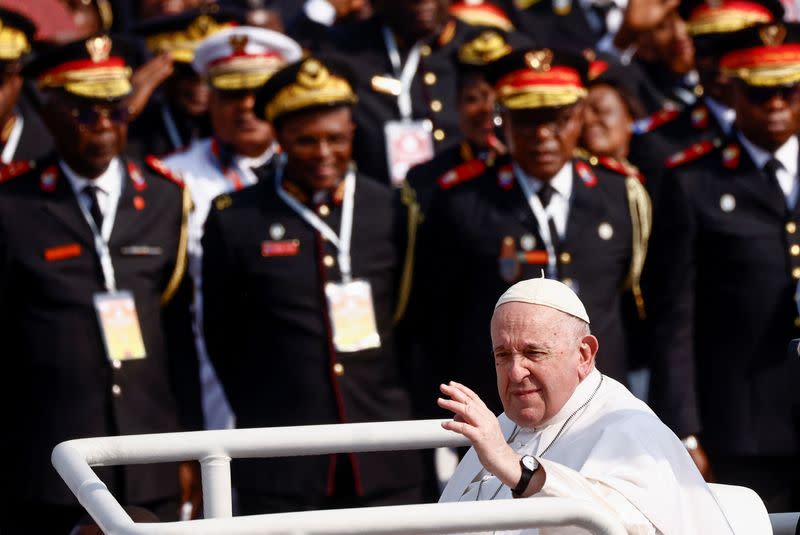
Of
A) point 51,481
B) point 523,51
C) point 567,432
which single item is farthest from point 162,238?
point 567,432

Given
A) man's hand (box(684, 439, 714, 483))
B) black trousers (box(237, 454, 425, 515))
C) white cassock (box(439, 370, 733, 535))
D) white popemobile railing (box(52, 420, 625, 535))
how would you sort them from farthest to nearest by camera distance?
black trousers (box(237, 454, 425, 515))
man's hand (box(684, 439, 714, 483))
white cassock (box(439, 370, 733, 535))
white popemobile railing (box(52, 420, 625, 535))

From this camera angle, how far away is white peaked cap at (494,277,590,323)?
17.5 ft

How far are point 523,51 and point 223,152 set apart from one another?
5.44ft

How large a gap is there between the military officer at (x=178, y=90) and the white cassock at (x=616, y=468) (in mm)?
4482

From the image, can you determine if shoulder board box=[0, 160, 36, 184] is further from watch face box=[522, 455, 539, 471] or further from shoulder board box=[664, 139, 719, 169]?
watch face box=[522, 455, 539, 471]

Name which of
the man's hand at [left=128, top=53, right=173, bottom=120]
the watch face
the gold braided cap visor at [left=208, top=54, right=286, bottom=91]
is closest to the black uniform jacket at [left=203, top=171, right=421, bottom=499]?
the gold braided cap visor at [left=208, top=54, right=286, bottom=91]

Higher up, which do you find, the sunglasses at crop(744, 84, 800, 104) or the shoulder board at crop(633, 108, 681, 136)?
the sunglasses at crop(744, 84, 800, 104)

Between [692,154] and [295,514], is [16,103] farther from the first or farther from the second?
[295,514]

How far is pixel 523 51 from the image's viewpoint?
820 cm

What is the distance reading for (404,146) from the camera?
9.25 meters

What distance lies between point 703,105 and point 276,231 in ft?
7.69

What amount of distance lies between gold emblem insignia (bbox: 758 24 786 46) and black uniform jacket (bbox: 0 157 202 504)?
8.73 ft

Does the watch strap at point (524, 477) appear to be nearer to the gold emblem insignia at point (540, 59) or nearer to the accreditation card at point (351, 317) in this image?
the accreditation card at point (351, 317)

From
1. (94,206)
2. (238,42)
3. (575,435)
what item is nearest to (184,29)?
(238,42)
